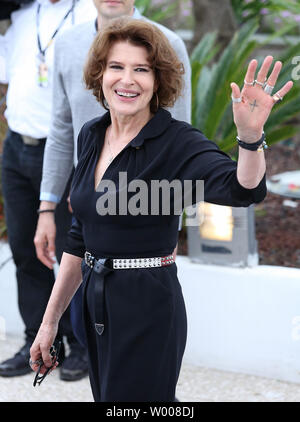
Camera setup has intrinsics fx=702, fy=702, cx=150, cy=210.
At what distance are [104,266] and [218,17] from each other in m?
5.12

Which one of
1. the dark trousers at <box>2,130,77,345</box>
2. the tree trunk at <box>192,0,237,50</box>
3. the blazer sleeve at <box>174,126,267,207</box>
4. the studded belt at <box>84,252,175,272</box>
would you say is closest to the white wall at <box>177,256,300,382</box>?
the dark trousers at <box>2,130,77,345</box>

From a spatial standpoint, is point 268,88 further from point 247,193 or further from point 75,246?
point 75,246

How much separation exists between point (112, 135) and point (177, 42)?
654 millimetres

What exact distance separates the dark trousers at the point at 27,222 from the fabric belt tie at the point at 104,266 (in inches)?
52.8

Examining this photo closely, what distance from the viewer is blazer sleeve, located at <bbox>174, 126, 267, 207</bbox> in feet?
5.49

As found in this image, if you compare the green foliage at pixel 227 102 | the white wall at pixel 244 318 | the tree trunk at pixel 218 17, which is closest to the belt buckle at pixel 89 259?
the white wall at pixel 244 318

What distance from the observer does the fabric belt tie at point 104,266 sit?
1.93 m

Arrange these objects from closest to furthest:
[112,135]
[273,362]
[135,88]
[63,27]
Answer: [135,88] < [112,135] < [63,27] < [273,362]

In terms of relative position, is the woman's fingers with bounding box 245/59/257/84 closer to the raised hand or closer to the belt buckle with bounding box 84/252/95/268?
the raised hand

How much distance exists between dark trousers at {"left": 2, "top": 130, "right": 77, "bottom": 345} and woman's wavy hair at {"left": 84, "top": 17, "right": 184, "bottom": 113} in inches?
50.7

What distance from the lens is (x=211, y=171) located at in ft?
5.75
